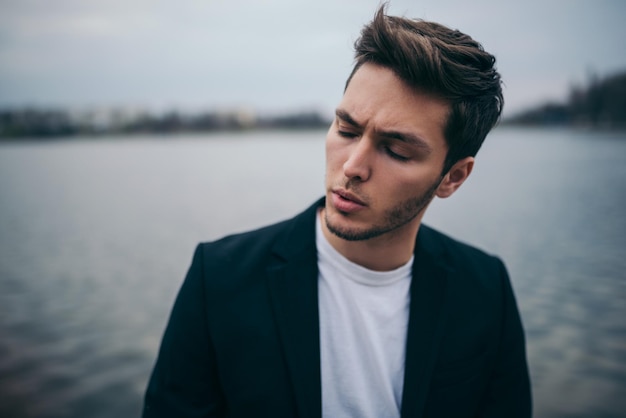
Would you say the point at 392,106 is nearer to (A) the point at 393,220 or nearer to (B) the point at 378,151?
(B) the point at 378,151

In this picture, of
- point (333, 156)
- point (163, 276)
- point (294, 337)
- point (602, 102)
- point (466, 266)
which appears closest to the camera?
point (294, 337)

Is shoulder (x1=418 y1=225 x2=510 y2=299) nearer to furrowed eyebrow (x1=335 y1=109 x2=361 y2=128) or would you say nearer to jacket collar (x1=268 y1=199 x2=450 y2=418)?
jacket collar (x1=268 y1=199 x2=450 y2=418)

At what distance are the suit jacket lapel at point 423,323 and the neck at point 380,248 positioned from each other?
0.45 ft

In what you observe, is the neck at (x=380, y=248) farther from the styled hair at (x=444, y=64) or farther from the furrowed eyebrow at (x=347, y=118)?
the furrowed eyebrow at (x=347, y=118)

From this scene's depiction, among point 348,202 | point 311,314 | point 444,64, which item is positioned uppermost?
point 444,64

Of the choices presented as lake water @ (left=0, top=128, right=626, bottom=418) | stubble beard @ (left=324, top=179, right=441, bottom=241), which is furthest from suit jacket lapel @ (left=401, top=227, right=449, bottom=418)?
lake water @ (left=0, top=128, right=626, bottom=418)

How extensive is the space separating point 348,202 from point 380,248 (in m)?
0.36

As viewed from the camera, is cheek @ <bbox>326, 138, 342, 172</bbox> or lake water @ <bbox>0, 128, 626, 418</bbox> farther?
lake water @ <bbox>0, 128, 626, 418</bbox>

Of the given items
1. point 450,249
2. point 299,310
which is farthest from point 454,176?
point 299,310

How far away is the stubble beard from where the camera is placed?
2.24 m

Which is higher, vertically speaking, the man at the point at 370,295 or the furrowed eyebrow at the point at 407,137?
the furrowed eyebrow at the point at 407,137

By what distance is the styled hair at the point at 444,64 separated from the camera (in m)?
2.19

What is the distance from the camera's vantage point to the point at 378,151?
224 centimetres

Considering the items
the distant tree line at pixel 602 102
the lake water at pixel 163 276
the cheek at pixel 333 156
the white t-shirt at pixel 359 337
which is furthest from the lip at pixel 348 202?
the distant tree line at pixel 602 102
